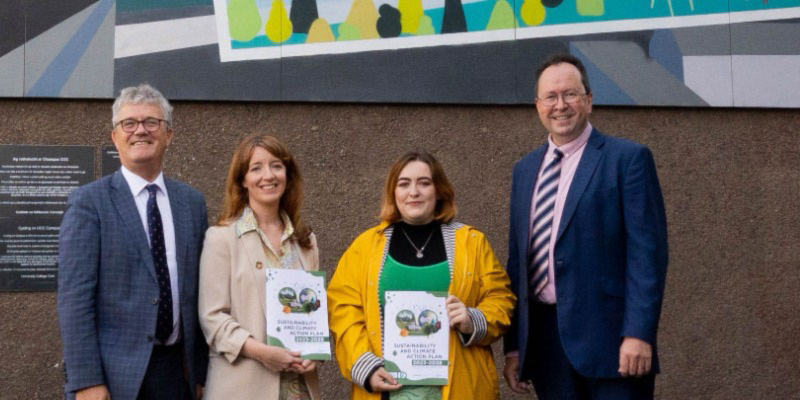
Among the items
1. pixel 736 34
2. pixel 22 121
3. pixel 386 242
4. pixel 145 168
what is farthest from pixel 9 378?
pixel 736 34

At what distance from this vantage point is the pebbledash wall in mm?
5730

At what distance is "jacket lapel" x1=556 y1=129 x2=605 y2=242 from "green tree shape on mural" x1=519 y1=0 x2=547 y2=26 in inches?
104

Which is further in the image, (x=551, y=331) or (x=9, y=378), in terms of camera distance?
(x=9, y=378)

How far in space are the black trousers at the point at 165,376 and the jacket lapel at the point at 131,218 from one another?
0.32 metres

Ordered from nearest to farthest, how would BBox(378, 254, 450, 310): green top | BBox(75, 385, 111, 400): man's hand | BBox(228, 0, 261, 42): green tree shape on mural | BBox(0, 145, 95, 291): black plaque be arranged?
1. BBox(75, 385, 111, 400): man's hand
2. BBox(378, 254, 450, 310): green top
3. BBox(0, 145, 95, 291): black plaque
4. BBox(228, 0, 261, 42): green tree shape on mural

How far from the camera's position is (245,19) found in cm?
584

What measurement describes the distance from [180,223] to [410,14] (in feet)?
9.88

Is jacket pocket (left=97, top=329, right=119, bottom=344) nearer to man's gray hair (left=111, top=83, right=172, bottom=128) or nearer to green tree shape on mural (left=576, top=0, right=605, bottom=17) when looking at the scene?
man's gray hair (left=111, top=83, right=172, bottom=128)

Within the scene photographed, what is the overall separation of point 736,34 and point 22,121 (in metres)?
5.26

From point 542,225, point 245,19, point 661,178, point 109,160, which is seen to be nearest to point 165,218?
point 542,225

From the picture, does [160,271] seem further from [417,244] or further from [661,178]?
[661,178]

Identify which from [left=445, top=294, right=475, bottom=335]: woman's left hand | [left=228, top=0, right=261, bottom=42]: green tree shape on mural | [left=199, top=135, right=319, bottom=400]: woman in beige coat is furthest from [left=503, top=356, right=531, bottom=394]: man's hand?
[left=228, top=0, right=261, bottom=42]: green tree shape on mural

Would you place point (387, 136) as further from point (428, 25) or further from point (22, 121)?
point (22, 121)

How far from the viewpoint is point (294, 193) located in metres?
3.80
